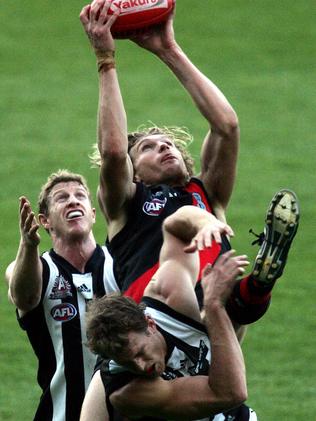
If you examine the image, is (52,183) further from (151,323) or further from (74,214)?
(151,323)

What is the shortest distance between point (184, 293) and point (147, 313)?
212 mm

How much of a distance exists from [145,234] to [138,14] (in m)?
1.24

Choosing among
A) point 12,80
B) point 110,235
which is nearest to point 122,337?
point 110,235

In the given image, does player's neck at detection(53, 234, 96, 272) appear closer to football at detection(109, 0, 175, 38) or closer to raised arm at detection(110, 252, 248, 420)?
football at detection(109, 0, 175, 38)

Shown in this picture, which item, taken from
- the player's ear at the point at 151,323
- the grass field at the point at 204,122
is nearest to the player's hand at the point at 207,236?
the player's ear at the point at 151,323

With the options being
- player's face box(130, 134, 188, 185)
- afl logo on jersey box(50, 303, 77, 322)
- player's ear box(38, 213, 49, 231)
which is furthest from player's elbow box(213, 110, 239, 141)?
afl logo on jersey box(50, 303, 77, 322)

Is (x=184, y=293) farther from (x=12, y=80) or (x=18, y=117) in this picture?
(x=12, y=80)

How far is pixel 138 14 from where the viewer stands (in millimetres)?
7984

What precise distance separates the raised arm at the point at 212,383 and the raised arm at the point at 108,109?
110cm

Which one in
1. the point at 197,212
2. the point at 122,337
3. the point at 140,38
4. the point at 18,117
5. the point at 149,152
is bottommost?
the point at 122,337

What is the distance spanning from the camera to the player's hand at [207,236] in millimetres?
6465

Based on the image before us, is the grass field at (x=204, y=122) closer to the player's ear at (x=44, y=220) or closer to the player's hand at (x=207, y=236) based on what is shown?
the player's ear at (x=44, y=220)

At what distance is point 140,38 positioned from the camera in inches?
321

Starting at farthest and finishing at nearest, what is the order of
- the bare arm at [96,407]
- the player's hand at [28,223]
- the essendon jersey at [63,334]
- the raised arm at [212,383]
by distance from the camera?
1. the essendon jersey at [63,334]
2. the player's hand at [28,223]
3. the bare arm at [96,407]
4. the raised arm at [212,383]
